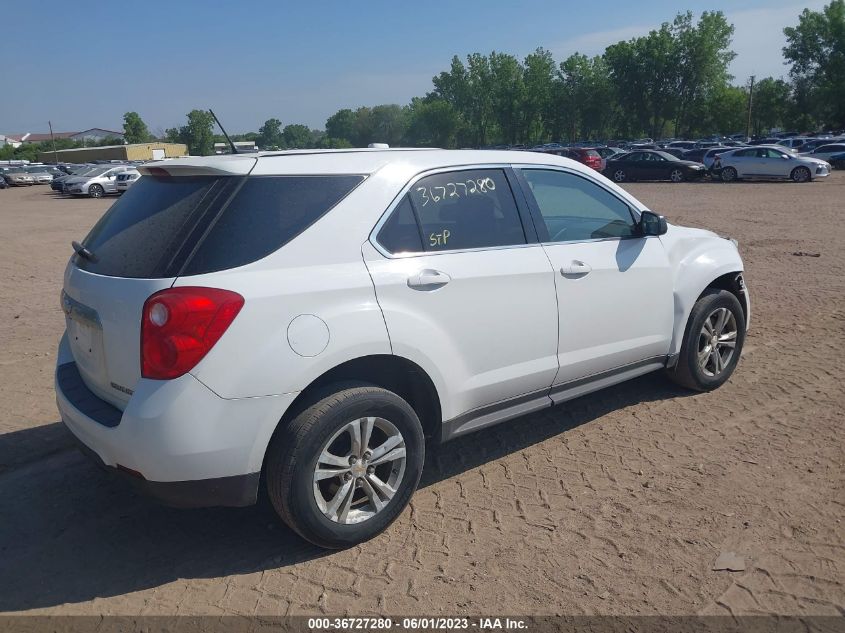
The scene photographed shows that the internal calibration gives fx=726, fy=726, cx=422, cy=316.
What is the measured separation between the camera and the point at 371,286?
3297mm

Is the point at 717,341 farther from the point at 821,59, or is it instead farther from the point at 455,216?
the point at 821,59

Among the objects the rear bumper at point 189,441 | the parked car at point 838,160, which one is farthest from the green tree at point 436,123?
the rear bumper at point 189,441

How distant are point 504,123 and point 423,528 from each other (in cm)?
10834

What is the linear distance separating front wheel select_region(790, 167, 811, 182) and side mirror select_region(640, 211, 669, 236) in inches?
1122

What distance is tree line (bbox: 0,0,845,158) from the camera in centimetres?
8094

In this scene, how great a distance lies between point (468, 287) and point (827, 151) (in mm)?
39929

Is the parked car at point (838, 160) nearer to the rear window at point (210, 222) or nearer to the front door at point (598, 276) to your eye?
the front door at point (598, 276)

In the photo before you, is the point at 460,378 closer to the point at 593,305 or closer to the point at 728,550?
the point at 593,305

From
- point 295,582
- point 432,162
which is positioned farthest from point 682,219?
point 295,582

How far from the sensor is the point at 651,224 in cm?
457

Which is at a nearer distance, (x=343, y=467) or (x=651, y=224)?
(x=343, y=467)

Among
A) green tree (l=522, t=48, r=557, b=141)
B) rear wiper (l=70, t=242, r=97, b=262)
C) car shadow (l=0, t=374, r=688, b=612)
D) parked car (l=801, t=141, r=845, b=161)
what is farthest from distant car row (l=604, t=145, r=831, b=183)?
green tree (l=522, t=48, r=557, b=141)

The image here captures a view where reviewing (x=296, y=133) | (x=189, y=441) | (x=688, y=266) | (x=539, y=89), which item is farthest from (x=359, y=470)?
(x=539, y=89)

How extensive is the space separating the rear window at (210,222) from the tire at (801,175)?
30.4m
